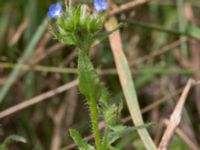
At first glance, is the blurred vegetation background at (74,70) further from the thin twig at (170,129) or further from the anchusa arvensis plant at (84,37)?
the anchusa arvensis plant at (84,37)

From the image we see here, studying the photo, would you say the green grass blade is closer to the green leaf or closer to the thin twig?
the thin twig

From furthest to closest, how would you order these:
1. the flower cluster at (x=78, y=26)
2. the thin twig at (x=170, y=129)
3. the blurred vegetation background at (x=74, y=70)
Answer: the blurred vegetation background at (x=74, y=70)
the thin twig at (x=170, y=129)
the flower cluster at (x=78, y=26)

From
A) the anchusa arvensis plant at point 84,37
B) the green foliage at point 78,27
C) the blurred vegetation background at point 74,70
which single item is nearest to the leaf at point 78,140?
the anchusa arvensis plant at point 84,37

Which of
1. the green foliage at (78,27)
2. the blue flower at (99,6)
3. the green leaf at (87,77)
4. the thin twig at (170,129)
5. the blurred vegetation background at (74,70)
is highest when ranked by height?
A: the blurred vegetation background at (74,70)

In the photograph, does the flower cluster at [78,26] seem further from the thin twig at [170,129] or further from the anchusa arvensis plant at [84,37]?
the thin twig at [170,129]

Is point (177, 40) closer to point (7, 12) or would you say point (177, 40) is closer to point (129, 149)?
point (129, 149)

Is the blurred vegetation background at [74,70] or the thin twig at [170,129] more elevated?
the blurred vegetation background at [74,70]

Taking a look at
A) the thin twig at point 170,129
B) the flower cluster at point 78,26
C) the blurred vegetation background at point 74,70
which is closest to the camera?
the flower cluster at point 78,26

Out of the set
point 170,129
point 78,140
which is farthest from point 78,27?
point 170,129

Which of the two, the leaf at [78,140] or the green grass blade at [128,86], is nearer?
the leaf at [78,140]
